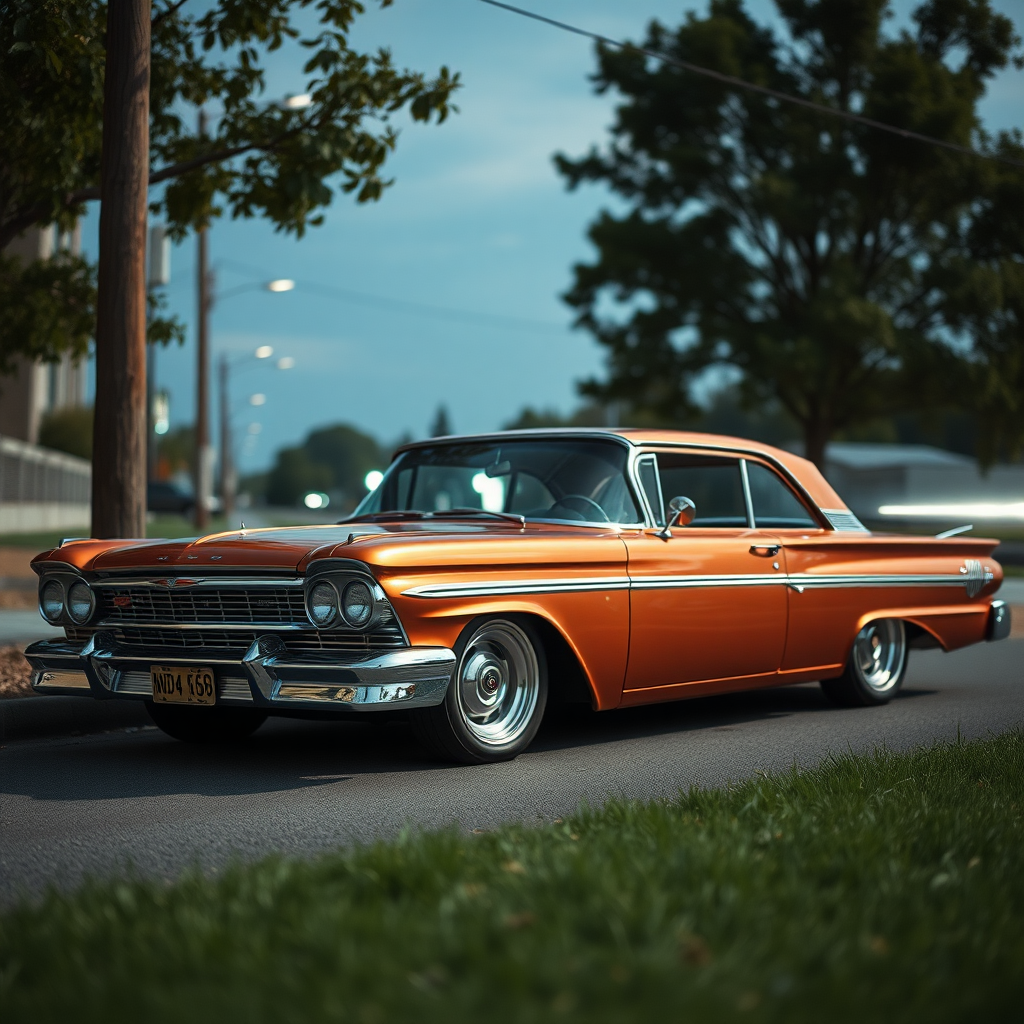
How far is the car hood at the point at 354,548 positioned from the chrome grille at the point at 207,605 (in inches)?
4.3

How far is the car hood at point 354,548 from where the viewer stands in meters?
6.05

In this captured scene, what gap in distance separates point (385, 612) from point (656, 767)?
59.3 inches

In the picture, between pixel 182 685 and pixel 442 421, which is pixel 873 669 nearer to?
pixel 182 685

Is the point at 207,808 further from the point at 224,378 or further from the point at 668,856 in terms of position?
the point at 224,378

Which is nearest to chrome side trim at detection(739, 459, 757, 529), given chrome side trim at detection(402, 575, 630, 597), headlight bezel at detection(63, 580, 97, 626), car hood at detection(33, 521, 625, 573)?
car hood at detection(33, 521, 625, 573)

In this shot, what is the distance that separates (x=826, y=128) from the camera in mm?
32000

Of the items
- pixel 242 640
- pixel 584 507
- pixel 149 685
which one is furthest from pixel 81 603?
pixel 584 507


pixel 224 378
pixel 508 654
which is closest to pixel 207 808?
pixel 508 654

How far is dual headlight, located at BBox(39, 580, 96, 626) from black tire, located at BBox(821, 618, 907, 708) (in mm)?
4366

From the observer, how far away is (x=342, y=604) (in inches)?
236

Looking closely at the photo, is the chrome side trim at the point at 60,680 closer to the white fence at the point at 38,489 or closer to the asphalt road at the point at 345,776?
the asphalt road at the point at 345,776

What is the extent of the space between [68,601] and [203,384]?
28.0 meters

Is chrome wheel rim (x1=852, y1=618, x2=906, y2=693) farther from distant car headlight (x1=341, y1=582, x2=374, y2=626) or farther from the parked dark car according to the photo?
the parked dark car

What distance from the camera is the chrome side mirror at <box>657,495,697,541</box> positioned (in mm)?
7184
